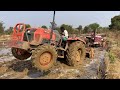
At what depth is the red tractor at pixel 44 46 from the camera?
683 centimetres

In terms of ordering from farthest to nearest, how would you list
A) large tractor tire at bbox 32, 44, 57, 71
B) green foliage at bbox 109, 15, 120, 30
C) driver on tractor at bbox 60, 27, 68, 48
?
green foliage at bbox 109, 15, 120, 30 → driver on tractor at bbox 60, 27, 68, 48 → large tractor tire at bbox 32, 44, 57, 71

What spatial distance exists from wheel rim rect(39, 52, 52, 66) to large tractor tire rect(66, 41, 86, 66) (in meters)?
1.25

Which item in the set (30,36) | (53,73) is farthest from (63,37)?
(53,73)

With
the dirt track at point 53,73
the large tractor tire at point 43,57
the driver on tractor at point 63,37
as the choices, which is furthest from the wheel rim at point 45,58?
the driver on tractor at point 63,37

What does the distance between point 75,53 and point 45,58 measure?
1.71 metres

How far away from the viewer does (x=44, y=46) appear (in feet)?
22.4

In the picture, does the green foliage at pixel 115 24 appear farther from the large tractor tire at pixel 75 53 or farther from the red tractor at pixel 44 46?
the red tractor at pixel 44 46

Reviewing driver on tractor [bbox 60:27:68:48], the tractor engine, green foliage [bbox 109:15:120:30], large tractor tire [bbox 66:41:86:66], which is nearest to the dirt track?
large tractor tire [bbox 66:41:86:66]

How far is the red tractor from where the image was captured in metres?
6.83

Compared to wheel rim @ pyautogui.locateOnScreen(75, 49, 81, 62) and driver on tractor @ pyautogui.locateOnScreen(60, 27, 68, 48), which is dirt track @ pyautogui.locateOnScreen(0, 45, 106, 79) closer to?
wheel rim @ pyautogui.locateOnScreen(75, 49, 81, 62)

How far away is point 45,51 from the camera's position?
271 inches

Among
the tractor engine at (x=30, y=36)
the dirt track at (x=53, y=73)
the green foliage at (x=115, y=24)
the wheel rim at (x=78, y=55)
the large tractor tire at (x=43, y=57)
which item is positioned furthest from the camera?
the green foliage at (x=115, y=24)
